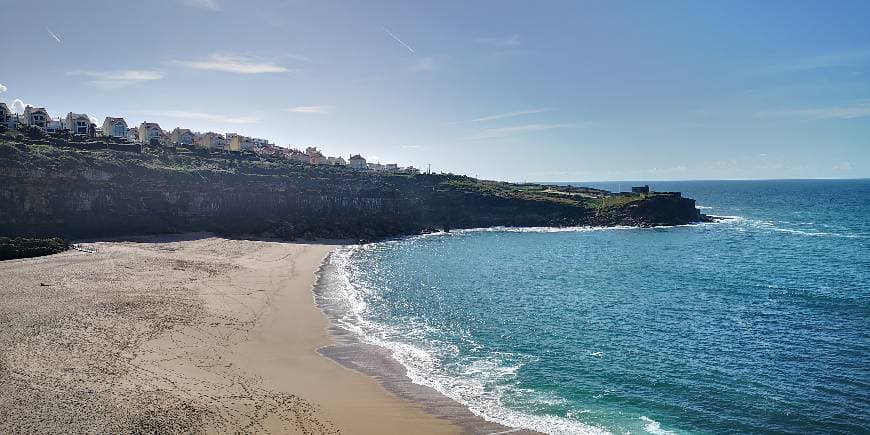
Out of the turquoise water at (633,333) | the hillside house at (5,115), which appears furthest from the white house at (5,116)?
the turquoise water at (633,333)

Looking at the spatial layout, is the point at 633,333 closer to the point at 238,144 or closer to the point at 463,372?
the point at 463,372

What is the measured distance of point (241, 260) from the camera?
59438 millimetres

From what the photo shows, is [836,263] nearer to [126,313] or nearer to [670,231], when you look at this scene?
[670,231]

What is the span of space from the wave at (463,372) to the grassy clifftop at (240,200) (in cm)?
4836

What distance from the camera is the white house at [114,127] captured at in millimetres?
124312

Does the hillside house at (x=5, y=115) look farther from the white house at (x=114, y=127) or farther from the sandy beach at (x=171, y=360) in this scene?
the sandy beach at (x=171, y=360)

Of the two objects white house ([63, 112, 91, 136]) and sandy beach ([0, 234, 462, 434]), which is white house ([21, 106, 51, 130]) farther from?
sandy beach ([0, 234, 462, 434])

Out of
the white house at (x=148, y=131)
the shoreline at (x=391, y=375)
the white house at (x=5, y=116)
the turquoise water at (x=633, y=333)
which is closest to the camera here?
the shoreline at (x=391, y=375)

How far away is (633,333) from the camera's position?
34219 mm

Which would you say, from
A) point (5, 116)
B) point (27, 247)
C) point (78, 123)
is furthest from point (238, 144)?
point (27, 247)

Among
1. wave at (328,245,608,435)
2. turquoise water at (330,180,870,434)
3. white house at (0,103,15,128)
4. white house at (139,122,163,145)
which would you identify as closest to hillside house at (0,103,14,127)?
white house at (0,103,15,128)

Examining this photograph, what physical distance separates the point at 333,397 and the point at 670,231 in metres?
89.2

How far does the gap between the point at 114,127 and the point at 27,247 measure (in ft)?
272

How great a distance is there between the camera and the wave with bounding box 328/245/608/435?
866 inches
